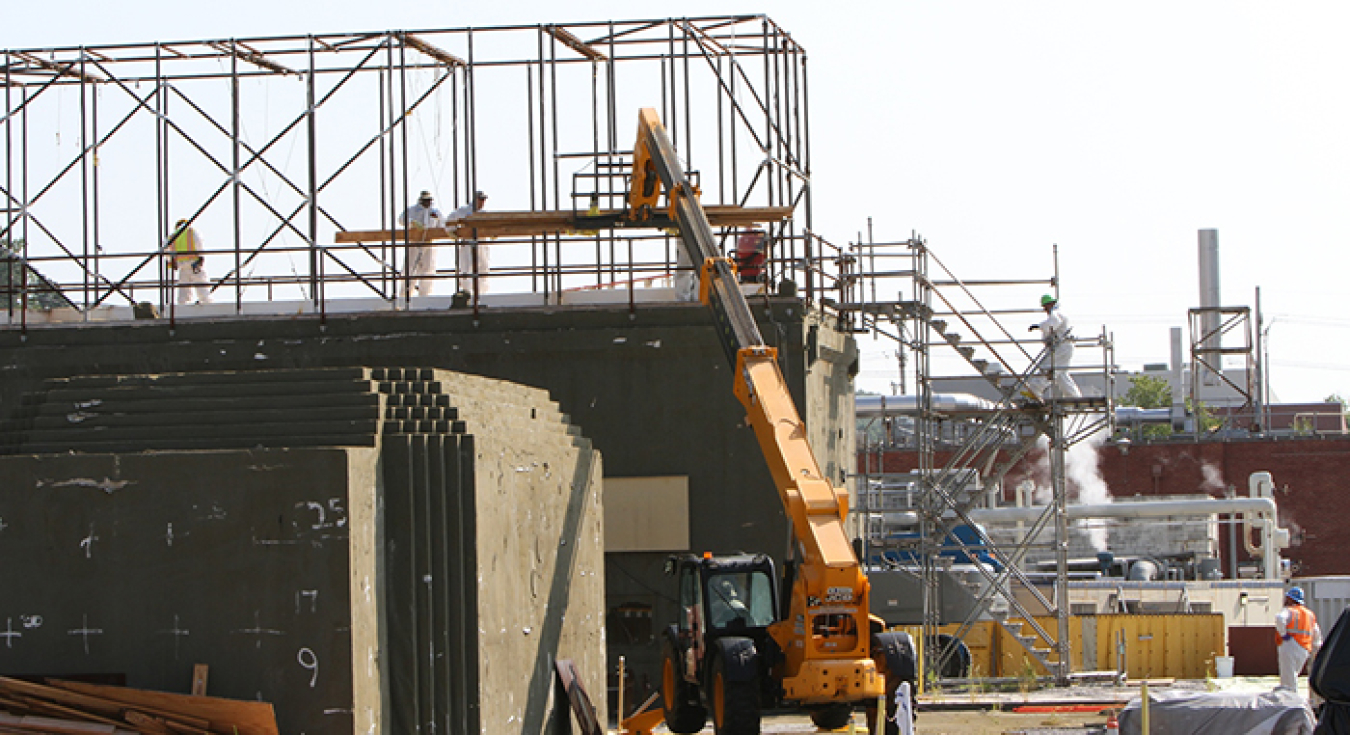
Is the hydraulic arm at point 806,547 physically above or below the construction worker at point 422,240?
below

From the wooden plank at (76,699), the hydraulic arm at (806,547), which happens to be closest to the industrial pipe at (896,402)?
the hydraulic arm at (806,547)

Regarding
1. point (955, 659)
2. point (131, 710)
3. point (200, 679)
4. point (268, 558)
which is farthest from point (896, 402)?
point (131, 710)

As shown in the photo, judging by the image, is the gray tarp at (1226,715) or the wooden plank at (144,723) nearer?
the wooden plank at (144,723)

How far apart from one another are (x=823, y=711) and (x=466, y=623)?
544cm

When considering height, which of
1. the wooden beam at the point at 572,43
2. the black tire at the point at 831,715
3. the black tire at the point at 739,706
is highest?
the wooden beam at the point at 572,43

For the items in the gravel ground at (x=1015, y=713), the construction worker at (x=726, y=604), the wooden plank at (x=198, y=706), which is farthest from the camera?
the gravel ground at (x=1015, y=713)

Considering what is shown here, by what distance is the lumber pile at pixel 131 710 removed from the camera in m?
13.3

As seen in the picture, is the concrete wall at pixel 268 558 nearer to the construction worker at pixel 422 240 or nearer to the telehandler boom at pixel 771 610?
the telehandler boom at pixel 771 610

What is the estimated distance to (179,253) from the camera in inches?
1003

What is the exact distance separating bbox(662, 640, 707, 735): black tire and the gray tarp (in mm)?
5821

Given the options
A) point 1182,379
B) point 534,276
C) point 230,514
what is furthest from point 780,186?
point 1182,379

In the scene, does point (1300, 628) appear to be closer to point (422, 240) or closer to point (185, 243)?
point (422, 240)

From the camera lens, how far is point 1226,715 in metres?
15.2

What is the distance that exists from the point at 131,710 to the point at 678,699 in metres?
7.93
